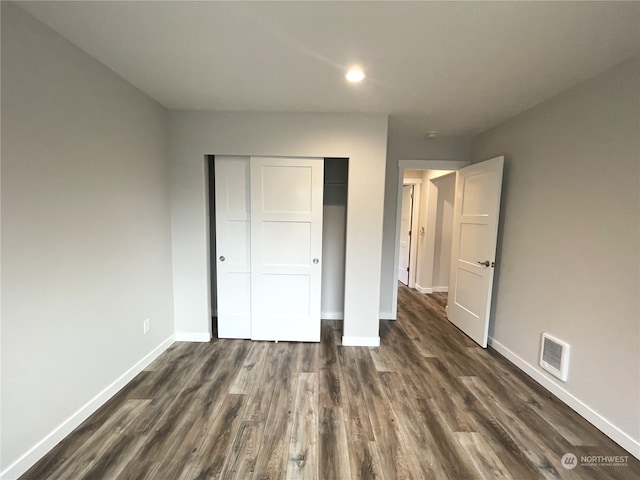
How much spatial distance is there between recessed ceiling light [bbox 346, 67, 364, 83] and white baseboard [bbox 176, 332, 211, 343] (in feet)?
9.16

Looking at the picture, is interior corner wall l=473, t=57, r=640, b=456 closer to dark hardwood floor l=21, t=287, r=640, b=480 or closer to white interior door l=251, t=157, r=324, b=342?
dark hardwood floor l=21, t=287, r=640, b=480

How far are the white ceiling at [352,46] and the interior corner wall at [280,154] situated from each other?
0.28 meters

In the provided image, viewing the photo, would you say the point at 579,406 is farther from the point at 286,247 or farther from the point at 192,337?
the point at 192,337

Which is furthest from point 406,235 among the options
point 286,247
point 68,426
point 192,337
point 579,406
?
point 68,426

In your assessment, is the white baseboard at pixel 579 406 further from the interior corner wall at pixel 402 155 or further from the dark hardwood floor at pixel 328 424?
the interior corner wall at pixel 402 155

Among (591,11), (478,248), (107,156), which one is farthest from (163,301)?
(591,11)

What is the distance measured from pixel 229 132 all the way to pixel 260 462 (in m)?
2.66

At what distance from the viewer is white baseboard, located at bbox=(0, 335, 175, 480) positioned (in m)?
1.36

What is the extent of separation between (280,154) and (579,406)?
10.4ft

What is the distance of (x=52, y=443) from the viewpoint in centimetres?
154

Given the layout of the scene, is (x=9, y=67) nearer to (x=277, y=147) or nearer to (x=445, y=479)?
(x=277, y=147)

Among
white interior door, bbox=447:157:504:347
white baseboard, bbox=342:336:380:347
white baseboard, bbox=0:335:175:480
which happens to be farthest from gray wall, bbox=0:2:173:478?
white interior door, bbox=447:157:504:347

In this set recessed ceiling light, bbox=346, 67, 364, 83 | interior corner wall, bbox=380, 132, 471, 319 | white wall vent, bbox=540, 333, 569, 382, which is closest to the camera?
recessed ceiling light, bbox=346, 67, 364, 83

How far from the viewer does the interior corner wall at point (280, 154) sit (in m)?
2.61
